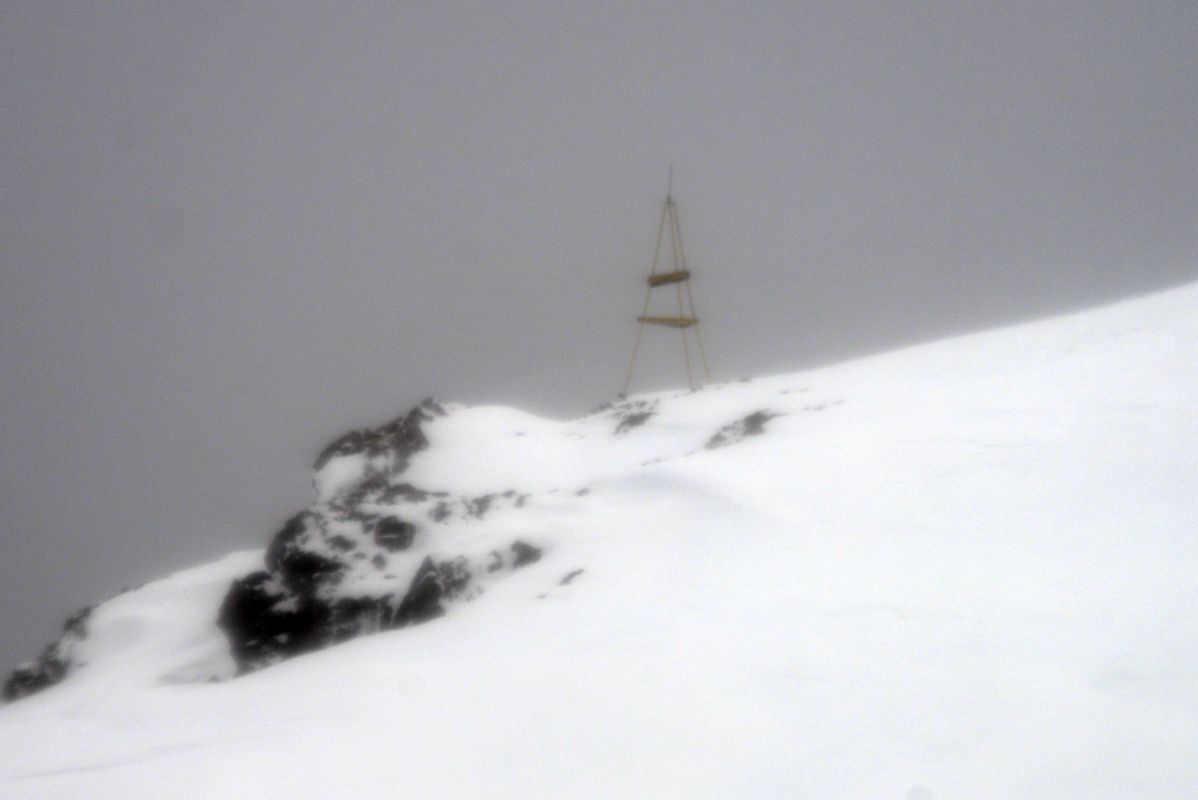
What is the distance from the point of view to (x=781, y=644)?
2.60 m

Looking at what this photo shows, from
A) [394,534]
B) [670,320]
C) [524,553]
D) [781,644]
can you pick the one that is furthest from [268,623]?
[670,320]

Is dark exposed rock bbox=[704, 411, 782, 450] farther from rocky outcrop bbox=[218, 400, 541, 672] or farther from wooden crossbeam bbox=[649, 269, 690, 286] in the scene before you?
wooden crossbeam bbox=[649, 269, 690, 286]

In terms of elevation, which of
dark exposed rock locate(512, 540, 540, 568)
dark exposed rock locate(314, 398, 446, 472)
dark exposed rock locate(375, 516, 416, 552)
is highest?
dark exposed rock locate(314, 398, 446, 472)

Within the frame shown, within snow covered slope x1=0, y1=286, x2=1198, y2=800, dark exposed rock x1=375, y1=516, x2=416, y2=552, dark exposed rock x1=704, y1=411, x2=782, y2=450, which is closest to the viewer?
snow covered slope x1=0, y1=286, x2=1198, y2=800

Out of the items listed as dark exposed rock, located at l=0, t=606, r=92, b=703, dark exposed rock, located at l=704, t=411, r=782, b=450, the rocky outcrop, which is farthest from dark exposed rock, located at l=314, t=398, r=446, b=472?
dark exposed rock, located at l=704, t=411, r=782, b=450

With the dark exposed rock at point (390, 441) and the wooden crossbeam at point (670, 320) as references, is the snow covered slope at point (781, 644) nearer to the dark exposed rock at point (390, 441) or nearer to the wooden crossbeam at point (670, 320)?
the dark exposed rock at point (390, 441)

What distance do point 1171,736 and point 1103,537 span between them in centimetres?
132

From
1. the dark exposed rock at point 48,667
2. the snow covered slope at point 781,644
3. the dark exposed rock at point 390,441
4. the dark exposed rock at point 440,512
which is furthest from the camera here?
the dark exposed rock at point 390,441

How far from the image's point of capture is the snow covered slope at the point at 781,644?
198cm

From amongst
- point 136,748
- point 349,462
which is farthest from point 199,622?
point 136,748

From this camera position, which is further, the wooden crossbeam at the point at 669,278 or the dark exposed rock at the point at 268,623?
the wooden crossbeam at the point at 669,278

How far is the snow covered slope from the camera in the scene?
6.51ft

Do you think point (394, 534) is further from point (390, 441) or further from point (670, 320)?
point (670, 320)

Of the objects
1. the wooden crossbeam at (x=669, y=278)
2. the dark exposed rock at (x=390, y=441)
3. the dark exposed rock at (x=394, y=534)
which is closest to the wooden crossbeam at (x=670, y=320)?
the wooden crossbeam at (x=669, y=278)
